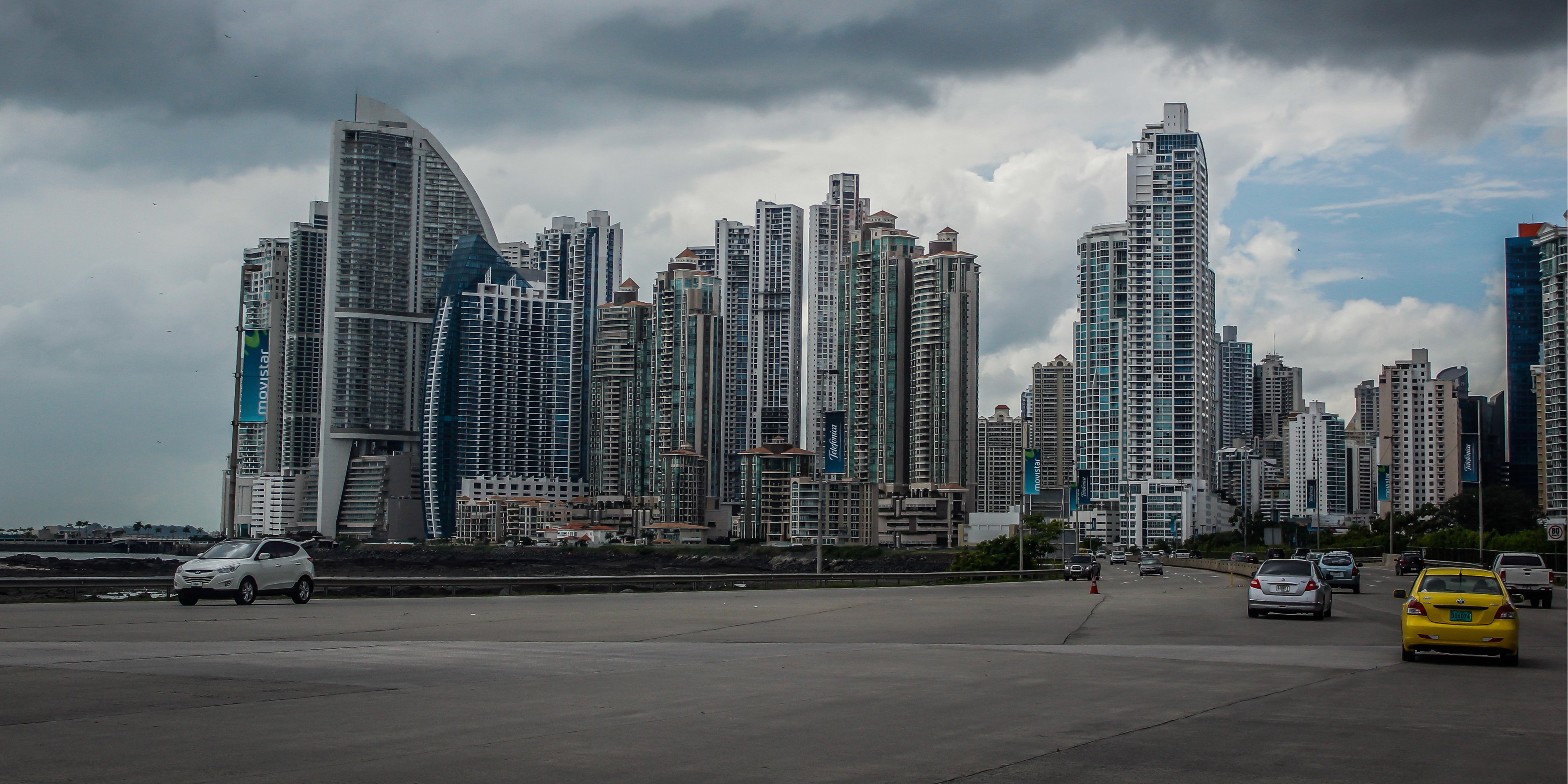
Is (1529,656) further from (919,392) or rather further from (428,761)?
(919,392)

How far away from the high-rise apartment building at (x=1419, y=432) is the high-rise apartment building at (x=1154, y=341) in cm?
2590

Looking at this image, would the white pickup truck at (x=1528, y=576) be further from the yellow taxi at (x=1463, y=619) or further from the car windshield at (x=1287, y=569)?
the yellow taxi at (x=1463, y=619)

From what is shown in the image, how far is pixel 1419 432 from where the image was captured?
614ft

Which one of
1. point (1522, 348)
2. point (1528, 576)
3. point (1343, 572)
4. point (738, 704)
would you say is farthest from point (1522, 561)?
point (1522, 348)

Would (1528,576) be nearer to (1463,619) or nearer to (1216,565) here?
(1463,619)

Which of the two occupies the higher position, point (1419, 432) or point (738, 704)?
point (1419, 432)

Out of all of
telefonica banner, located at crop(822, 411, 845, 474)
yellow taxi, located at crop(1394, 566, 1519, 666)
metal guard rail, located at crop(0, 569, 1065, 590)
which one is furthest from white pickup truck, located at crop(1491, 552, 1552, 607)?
telefonica banner, located at crop(822, 411, 845, 474)

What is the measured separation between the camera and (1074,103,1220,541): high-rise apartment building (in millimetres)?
171375

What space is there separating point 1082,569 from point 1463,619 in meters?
43.2

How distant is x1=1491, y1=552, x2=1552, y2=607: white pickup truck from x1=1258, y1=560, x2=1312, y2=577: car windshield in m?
13.6

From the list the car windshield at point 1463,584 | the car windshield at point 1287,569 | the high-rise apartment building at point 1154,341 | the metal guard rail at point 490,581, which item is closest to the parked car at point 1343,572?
the metal guard rail at point 490,581

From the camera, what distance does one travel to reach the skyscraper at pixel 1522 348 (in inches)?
6447

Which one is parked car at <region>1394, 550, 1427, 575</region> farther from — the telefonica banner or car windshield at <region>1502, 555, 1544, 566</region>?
the telefonica banner

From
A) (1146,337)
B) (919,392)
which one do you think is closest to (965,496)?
(919,392)
